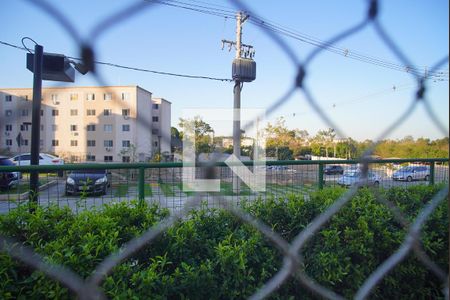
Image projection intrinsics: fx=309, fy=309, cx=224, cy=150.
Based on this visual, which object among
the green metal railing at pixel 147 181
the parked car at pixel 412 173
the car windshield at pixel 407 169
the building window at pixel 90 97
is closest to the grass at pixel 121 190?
the green metal railing at pixel 147 181

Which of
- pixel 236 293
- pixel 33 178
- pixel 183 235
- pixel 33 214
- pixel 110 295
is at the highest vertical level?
pixel 33 178

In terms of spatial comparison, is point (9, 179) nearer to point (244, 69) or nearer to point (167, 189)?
Answer: point (167, 189)

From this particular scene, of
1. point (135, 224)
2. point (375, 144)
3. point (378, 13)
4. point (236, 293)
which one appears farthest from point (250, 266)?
point (378, 13)

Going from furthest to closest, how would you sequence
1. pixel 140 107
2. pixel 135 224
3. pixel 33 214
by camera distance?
pixel 135 224, pixel 33 214, pixel 140 107

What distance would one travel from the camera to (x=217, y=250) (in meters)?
1.62

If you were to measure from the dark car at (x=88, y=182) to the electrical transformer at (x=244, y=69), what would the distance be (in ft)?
5.24

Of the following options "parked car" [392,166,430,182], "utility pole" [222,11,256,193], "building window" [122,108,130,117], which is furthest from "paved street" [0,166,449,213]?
"building window" [122,108,130,117]

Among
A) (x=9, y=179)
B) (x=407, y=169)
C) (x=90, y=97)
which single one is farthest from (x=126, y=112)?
(x=407, y=169)

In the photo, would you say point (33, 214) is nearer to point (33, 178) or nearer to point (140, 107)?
point (33, 178)

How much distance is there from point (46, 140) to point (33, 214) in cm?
39

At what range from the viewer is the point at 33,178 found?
221 centimetres

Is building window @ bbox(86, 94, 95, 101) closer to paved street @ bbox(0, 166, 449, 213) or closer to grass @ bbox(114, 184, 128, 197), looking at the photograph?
paved street @ bbox(0, 166, 449, 213)

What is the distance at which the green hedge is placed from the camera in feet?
4.28

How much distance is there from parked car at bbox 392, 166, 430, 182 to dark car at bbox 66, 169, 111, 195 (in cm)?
288
